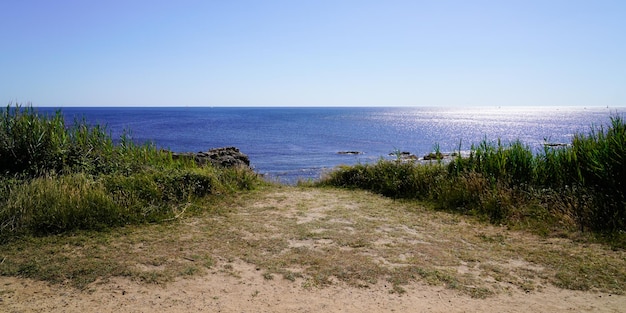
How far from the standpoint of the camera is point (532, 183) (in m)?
9.76

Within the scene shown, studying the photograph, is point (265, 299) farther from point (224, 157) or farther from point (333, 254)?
point (224, 157)

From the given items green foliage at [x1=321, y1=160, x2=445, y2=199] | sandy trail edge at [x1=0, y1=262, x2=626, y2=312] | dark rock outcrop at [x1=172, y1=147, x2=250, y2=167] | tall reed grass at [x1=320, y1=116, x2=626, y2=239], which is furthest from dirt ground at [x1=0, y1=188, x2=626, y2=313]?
dark rock outcrop at [x1=172, y1=147, x2=250, y2=167]

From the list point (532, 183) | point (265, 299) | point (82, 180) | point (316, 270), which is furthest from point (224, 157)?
point (265, 299)

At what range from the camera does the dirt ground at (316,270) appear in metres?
4.56

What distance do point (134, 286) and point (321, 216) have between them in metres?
4.17

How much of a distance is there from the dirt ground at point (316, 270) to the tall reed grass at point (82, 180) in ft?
3.55

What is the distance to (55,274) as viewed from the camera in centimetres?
530

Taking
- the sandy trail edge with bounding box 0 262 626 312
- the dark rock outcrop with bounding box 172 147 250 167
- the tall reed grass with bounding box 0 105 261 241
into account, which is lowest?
the sandy trail edge with bounding box 0 262 626 312

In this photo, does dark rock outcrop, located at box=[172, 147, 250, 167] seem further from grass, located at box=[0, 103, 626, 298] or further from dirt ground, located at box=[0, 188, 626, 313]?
dirt ground, located at box=[0, 188, 626, 313]

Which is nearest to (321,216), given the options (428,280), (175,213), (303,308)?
(175,213)

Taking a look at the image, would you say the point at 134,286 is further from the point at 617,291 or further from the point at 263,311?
the point at 617,291

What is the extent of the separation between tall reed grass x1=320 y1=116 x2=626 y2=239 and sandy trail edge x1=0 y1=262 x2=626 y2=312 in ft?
11.2

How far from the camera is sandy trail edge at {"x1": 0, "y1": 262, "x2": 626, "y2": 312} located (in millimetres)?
4473

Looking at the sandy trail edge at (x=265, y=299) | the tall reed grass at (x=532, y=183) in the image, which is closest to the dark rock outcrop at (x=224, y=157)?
the tall reed grass at (x=532, y=183)
